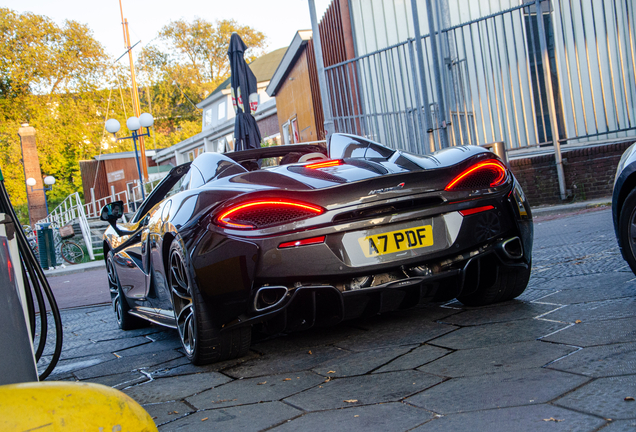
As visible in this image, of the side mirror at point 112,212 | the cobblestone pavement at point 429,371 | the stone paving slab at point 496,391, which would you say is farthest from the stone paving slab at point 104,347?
the stone paving slab at point 496,391

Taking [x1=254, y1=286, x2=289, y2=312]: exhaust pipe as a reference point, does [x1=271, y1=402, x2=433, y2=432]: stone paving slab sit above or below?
below

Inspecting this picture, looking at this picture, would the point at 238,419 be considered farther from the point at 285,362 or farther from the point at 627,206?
the point at 627,206

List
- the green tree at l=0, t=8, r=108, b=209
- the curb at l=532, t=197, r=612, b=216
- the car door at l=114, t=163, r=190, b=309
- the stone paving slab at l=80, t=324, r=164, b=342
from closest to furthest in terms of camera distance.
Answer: the car door at l=114, t=163, r=190, b=309 → the stone paving slab at l=80, t=324, r=164, b=342 → the curb at l=532, t=197, r=612, b=216 → the green tree at l=0, t=8, r=108, b=209

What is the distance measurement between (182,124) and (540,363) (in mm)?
56674

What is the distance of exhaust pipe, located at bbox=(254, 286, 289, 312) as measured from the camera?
2.93 m

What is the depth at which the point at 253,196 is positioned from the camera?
9.73 ft

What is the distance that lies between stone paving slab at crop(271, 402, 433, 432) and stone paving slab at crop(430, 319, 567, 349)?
792 millimetres

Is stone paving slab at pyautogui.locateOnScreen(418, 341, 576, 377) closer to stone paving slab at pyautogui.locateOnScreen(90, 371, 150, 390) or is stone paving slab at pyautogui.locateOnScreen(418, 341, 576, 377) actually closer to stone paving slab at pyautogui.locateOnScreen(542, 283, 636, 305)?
stone paving slab at pyautogui.locateOnScreen(542, 283, 636, 305)

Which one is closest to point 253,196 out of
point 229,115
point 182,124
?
point 229,115

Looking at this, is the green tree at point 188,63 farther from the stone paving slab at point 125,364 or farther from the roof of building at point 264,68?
the stone paving slab at point 125,364

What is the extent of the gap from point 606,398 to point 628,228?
5.41 feet

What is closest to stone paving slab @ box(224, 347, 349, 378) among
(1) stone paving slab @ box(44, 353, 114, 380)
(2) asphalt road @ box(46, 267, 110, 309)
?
(1) stone paving slab @ box(44, 353, 114, 380)

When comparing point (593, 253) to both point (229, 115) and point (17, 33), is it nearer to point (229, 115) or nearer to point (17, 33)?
point (229, 115)

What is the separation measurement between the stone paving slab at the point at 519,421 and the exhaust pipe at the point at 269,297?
1117mm
